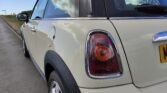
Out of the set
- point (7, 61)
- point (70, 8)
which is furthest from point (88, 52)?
point (7, 61)

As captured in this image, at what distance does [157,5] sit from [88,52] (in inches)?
29.7

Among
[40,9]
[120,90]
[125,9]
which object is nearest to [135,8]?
[125,9]

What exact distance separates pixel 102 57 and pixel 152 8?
2.04 feet

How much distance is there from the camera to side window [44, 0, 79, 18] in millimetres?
2825

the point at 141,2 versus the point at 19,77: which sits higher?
the point at 141,2

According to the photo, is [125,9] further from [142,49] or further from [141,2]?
[142,49]

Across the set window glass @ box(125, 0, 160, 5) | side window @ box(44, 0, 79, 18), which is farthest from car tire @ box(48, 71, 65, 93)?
window glass @ box(125, 0, 160, 5)

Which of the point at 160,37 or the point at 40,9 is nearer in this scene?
the point at 160,37

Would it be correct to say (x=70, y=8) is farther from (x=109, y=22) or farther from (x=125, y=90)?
(x=125, y=90)

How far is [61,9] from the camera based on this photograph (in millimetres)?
3188

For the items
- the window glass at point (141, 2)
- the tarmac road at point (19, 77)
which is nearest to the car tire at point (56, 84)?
the window glass at point (141, 2)

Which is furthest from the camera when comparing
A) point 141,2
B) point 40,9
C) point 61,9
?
point 40,9

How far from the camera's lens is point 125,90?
7.72ft

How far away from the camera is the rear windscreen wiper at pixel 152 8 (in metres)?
2.55
